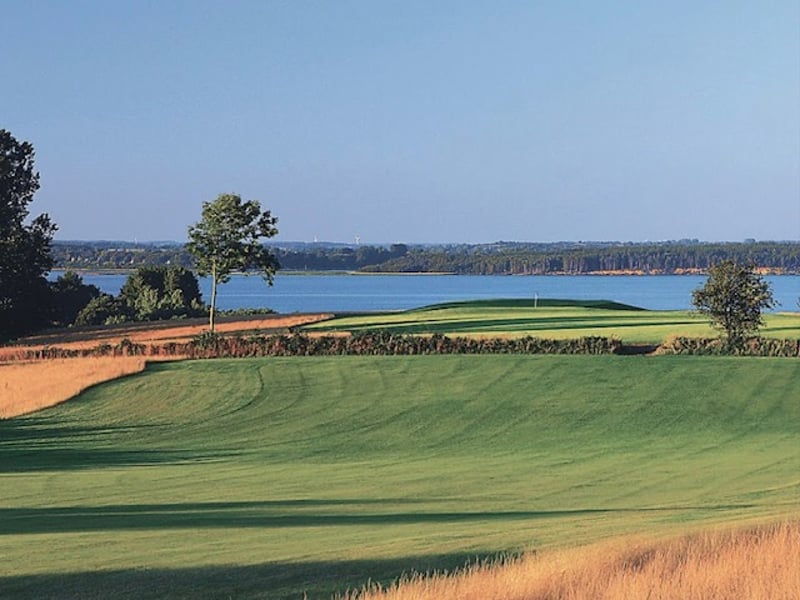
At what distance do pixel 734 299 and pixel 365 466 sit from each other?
24.8 metres

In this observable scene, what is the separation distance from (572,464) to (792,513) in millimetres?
9234

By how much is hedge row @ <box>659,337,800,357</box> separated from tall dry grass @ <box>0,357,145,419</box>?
18476 mm

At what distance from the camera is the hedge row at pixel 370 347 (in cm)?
4416

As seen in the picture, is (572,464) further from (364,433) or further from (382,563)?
(382,563)

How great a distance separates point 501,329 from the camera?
58.2 m

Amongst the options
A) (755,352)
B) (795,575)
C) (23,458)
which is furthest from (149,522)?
(755,352)

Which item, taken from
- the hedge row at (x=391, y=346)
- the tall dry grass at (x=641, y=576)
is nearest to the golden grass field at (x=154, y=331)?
the hedge row at (x=391, y=346)

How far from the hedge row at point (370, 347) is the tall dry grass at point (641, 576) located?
32.1m

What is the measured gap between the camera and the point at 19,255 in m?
60.2

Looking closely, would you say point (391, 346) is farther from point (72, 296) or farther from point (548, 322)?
point (72, 296)

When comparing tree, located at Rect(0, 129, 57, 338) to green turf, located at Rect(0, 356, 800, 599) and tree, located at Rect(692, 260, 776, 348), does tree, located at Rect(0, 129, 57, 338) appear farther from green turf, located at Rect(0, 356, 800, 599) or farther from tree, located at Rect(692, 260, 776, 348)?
tree, located at Rect(692, 260, 776, 348)

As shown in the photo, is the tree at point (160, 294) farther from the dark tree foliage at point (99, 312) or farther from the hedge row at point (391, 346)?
the hedge row at point (391, 346)

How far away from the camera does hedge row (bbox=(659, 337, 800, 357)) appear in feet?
142

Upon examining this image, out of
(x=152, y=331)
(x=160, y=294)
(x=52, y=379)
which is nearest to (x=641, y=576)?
(x=52, y=379)
